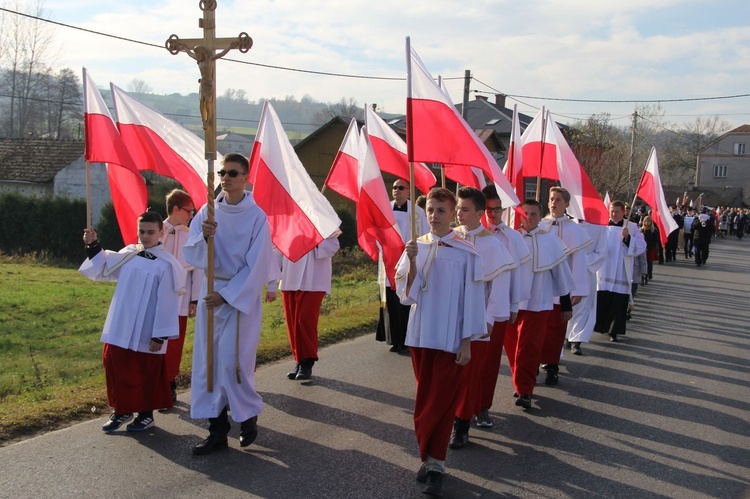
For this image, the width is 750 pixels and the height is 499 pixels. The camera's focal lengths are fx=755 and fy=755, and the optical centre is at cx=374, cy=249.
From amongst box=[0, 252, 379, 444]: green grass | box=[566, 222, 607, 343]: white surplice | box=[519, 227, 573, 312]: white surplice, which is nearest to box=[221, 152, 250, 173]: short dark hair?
box=[0, 252, 379, 444]: green grass

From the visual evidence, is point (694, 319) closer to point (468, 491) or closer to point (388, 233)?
point (388, 233)

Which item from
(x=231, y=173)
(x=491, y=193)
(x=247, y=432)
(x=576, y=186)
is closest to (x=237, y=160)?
(x=231, y=173)

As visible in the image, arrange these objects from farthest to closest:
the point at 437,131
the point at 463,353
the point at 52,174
A: the point at 52,174, the point at 437,131, the point at 463,353

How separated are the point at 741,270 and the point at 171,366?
76.2 ft

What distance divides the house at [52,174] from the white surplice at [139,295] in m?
30.8

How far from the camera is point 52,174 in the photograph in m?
35.7

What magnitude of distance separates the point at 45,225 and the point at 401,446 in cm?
2584

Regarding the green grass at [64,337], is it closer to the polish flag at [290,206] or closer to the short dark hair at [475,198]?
the polish flag at [290,206]

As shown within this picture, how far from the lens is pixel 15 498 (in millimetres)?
4648

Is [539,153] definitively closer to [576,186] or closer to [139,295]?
[576,186]

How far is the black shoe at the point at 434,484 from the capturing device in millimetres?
4945

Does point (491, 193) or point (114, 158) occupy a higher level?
point (114, 158)

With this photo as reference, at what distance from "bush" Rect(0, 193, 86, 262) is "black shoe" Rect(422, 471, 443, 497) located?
25.6 metres

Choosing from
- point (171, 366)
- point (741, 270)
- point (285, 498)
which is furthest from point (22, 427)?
point (741, 270)
